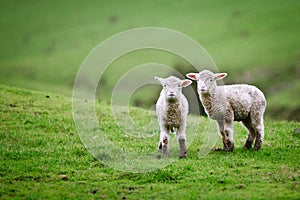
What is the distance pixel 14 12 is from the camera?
4516 centimetres

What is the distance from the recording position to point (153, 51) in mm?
37250

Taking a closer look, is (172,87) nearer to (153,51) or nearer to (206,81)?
(206,81)

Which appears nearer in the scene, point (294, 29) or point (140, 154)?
point (140, 154)

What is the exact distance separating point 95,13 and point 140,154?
3220 centimetres

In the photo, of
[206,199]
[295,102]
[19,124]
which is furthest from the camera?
[295,102]

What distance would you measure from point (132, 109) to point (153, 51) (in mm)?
16436

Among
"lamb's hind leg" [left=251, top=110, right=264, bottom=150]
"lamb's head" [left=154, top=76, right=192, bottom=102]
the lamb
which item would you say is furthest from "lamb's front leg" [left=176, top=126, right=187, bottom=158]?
"lamb's hind leg" [left=251, top=110, right=264, bottom=150]

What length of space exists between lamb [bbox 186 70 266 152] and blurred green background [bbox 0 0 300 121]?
48.2ft

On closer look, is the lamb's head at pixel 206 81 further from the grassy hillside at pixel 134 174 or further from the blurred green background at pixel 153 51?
the blurred green background at pixel 153 51

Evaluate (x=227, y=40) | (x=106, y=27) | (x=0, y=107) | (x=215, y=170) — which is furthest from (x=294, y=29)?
(x=215, y=170)

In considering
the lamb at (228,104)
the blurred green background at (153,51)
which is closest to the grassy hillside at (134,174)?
the lamb at (228,104)

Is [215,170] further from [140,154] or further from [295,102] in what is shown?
[295,102]

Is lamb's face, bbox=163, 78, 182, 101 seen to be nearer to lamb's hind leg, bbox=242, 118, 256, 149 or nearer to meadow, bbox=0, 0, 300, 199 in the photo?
meadow, bbox=0, 0, 300, 199

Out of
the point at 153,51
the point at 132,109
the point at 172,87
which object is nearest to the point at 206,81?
the point at 172,87
